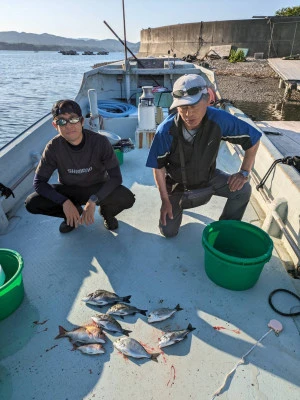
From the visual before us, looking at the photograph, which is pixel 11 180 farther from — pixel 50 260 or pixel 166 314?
pixel 166 314

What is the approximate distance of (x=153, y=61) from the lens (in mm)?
11398

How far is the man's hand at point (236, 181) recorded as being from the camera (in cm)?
294

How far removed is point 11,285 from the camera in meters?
2.14

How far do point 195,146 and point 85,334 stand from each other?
195cm

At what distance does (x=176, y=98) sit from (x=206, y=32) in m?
38.5

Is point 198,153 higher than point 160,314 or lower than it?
higher

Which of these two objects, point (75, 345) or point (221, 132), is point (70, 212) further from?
point (221, 132)

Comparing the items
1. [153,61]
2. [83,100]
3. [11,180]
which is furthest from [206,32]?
[11,180]

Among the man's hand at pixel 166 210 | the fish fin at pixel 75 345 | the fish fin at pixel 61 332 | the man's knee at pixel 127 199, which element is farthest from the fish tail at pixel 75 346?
the man's knee at pixel 127 199

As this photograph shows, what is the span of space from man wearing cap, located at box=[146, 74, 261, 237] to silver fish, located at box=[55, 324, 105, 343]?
1294 millimetres

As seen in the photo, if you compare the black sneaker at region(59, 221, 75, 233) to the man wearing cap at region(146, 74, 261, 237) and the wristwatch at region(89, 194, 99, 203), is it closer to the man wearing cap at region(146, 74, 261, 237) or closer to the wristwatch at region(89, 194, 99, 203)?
the wristwatch at region(89, 194, 99, 203)

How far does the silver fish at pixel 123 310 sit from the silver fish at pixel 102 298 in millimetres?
74

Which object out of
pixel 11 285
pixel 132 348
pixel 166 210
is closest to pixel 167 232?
pixel 166 210

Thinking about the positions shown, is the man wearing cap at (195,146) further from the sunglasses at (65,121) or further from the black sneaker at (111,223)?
the sunglasses at (65,121)
